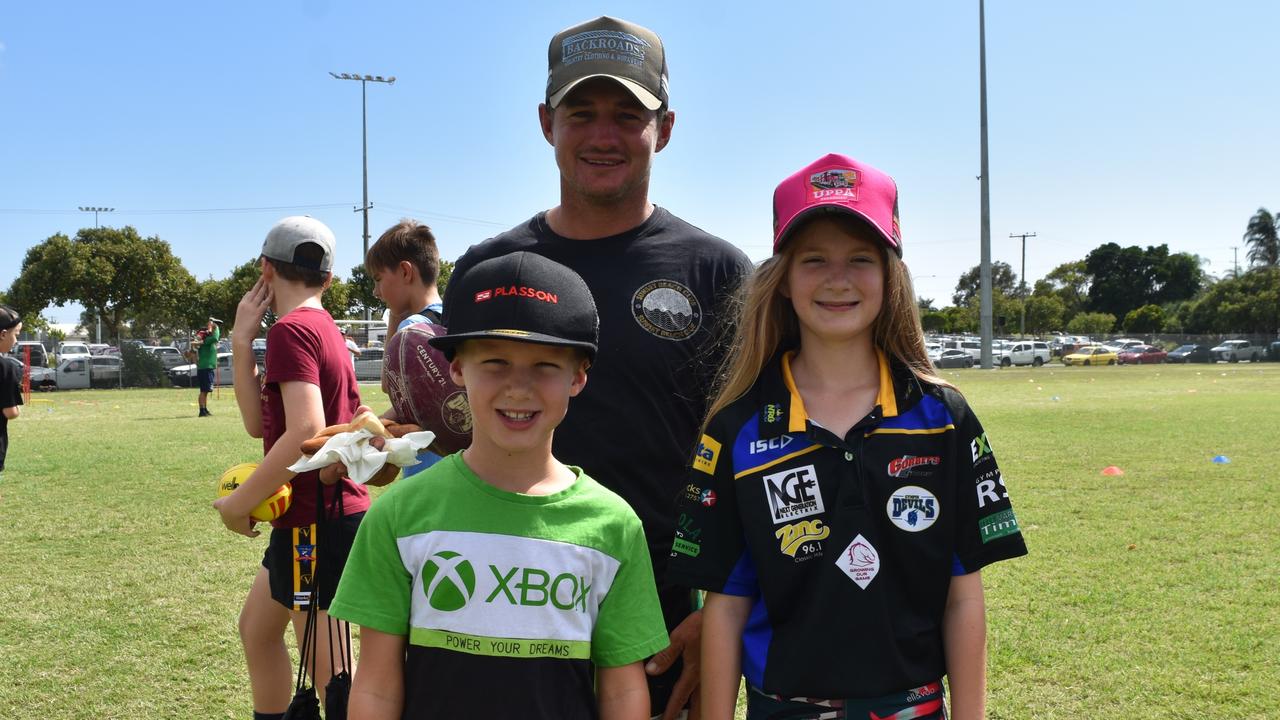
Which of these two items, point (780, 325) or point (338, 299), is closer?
point (780, 325)

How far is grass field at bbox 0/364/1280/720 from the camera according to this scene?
173 inches

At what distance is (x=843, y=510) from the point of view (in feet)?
6.96

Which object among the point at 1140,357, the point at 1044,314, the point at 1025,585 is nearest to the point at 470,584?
the point at 1025,585

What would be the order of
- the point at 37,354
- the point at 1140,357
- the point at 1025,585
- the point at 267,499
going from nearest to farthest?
the point at 267,499, the point at 1025,585, the point at 37,354, the point at 1140,357

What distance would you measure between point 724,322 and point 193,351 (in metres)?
34.0

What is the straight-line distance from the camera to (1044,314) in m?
81.3

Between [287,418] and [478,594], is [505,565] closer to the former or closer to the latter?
[478,594]

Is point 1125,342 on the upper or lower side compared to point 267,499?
upper

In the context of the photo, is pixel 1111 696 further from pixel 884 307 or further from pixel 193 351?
pixel 193 351

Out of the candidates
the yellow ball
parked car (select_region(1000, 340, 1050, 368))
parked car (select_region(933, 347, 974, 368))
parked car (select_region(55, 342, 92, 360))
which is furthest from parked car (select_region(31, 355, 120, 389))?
parked car (select_region(1000, 340, 1050, 368))

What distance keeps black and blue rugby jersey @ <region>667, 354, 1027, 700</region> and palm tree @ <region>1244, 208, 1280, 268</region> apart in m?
103

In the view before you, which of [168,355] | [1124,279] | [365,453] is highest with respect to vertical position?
[1124,279]

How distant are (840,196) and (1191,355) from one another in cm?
6400

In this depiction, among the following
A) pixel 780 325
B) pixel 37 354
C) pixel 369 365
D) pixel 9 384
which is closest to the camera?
pixel 780 325
